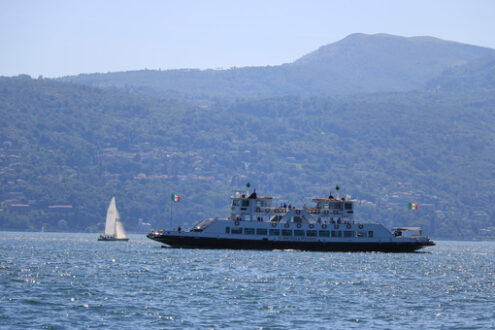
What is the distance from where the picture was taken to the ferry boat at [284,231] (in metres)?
116

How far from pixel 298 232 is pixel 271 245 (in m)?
4.35

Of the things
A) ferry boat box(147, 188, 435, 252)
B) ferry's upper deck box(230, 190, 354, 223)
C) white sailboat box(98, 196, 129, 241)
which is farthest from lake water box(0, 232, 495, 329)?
white sailboat box(98, 196, 129, 241)

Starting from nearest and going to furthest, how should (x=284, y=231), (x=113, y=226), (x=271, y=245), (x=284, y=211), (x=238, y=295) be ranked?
(x=238, y=295), (x=271, y=245), (x=284, y=231), (x=284, y=211), (x=113, y=226)

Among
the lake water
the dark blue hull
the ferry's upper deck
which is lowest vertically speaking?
→ the lake water

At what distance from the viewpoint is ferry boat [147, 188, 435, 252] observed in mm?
116188

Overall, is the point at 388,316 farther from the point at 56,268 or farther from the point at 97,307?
the point at 56,268

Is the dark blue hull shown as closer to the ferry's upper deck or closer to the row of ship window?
the row of ship window

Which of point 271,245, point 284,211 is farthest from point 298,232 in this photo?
point 271,245

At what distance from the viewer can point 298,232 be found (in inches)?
4673

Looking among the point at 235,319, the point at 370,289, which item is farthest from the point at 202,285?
the point at 235,319

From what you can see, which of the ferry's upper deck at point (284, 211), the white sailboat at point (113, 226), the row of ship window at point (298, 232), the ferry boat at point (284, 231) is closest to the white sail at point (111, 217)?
the white sailboat at point (113, 226)

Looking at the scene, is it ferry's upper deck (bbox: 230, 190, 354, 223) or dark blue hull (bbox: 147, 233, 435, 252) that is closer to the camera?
dark blue hull (bbox: 147, 233, 435, 252)

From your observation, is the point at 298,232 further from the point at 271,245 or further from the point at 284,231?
the point at 271,245

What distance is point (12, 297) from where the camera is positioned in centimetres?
5759
